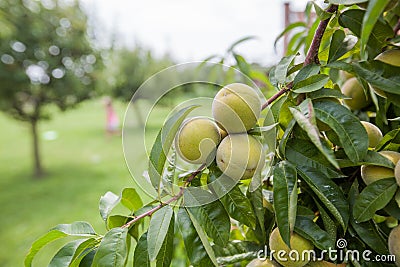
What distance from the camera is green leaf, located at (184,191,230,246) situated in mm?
400

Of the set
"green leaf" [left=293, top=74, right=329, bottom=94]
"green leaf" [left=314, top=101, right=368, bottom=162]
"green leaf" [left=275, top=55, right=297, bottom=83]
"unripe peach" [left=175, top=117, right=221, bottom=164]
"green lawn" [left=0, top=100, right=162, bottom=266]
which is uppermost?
"green leaf" [left=275, top=55, right=297, bottom=83]

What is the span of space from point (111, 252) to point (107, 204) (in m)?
0.11

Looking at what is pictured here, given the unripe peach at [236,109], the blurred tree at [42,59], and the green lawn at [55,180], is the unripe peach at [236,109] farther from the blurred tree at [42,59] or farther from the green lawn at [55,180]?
the blurred tree at [42,59]

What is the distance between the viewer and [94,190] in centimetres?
411

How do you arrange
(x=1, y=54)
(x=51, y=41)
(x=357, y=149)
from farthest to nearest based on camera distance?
1. (x=51, y=41)
2. (x=1, y=54)
3. (x=357, y=149)

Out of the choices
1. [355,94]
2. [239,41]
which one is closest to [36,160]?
[239,41]

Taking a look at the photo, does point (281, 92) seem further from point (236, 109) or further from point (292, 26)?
point (292, 26)

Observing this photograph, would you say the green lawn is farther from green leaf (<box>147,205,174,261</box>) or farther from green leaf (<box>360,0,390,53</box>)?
green leaf (<box>360,0,390,53</box>)

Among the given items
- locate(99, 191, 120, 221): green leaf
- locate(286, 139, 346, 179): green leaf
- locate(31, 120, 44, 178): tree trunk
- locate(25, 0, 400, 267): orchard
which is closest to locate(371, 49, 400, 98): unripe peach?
locate(25, 0, 400, 267): orchard

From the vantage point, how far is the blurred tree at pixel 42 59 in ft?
13.3

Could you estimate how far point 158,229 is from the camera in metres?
0.37

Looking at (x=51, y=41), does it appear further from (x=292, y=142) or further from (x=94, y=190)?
(x=292, y=142)

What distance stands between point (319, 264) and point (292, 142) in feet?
0.43

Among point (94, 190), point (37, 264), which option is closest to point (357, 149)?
point (37, 264)
